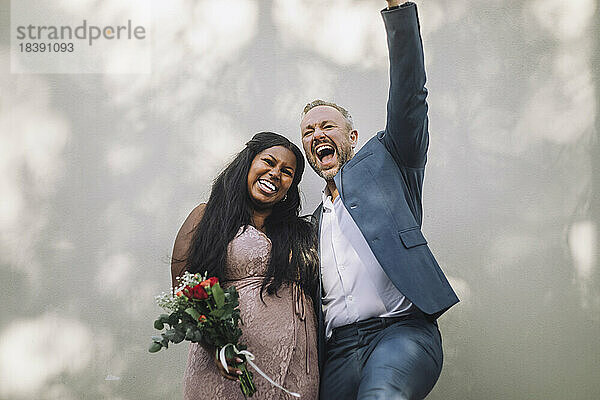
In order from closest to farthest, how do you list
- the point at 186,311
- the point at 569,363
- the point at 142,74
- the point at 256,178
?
the point at 186,311 → the point at 256,178 → the point at 569,363 → the point at 142,74

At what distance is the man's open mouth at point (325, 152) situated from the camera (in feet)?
10.5

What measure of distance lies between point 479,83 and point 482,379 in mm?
1529

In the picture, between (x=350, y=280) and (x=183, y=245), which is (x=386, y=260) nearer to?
(x=350, y=280)

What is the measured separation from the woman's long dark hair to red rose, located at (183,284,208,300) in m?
0.29

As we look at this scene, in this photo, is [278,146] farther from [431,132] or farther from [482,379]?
[482,379]

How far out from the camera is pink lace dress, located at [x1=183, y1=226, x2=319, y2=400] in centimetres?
279

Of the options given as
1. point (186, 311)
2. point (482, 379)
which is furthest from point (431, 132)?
point (186, 311)

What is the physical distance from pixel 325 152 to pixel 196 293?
93cm

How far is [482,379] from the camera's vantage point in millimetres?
3666

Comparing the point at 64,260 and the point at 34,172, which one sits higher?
the point at 34,172

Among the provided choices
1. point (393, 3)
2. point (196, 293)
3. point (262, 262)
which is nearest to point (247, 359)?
point (196, 293)

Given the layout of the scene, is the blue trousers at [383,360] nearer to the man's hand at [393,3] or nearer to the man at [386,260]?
the man at [386,260]

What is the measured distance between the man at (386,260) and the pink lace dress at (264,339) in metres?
0.11

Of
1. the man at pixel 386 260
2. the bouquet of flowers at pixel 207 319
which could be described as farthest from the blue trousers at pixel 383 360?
the bouquet of flowers at pixel 207 319
